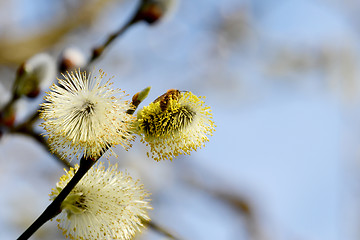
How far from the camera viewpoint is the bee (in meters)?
0.98

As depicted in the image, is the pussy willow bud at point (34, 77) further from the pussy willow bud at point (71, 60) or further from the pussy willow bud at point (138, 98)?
the pussy willow bud at point (138, 98)

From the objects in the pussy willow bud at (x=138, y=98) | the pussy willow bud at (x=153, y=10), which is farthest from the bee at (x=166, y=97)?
the pussy willow bud at (x=153, y=10)

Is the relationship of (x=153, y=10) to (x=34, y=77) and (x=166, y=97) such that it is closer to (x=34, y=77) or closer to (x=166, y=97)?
(x=34, y=77)

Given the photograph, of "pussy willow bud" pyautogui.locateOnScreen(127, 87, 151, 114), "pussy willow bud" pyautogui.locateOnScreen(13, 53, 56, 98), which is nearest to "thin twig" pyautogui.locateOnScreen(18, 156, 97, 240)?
"pussy willow bud" pyautogui.locateOnScreen(127, 87, 151, 114)

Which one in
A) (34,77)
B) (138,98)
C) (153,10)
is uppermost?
(153,10)

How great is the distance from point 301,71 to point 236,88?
826 millimetres

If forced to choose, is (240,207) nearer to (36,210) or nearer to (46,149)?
(36,210)

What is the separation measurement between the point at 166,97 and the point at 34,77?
35.8 inches

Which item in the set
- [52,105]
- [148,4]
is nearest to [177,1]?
[148,4]

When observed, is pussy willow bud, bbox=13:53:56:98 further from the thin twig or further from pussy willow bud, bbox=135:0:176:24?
the thin twig

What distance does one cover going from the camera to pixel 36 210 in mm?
3953

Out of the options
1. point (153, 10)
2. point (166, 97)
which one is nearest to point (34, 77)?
point (153, 10)

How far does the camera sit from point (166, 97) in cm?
99

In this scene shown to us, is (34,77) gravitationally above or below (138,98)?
above
